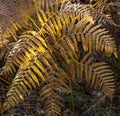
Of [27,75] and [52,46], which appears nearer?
[27,75]

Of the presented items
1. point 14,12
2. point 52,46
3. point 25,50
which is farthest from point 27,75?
point 14,12

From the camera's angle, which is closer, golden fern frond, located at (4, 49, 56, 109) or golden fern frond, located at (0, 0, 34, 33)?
golden fern frond, located at (4, 49, 56, 109)

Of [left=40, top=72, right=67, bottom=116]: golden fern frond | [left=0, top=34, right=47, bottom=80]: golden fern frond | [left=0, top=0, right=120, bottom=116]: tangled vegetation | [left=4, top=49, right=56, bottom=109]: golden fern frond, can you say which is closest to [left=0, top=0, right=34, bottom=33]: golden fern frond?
[left=0, top=0, right=120, bottom=116]: tangled vegetation

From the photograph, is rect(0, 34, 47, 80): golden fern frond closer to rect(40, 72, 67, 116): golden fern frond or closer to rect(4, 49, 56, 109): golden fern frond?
rect(4, 49, 56, 109): golden fern frond

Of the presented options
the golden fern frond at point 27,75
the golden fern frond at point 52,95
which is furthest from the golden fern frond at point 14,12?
the golden fern frond at point 52,95

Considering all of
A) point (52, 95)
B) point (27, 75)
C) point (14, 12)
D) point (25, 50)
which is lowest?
point (52, 95)

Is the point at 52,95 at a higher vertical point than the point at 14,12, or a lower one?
lower

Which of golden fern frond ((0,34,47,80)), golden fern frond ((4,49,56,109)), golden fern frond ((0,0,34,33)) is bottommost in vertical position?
golden fern frond ((4,49,56,109))

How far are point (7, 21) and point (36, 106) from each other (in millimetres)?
1117

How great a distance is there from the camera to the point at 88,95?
9.43 ft

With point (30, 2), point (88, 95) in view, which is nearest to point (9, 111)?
point (88, 95)

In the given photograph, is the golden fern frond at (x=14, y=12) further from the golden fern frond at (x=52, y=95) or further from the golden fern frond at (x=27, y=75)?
the golden fern frond at (x=52, y=95)

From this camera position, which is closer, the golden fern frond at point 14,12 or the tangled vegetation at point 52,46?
the tangled vegetation at point 52,46

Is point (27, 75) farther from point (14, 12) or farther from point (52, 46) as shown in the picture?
point (14, 12)
